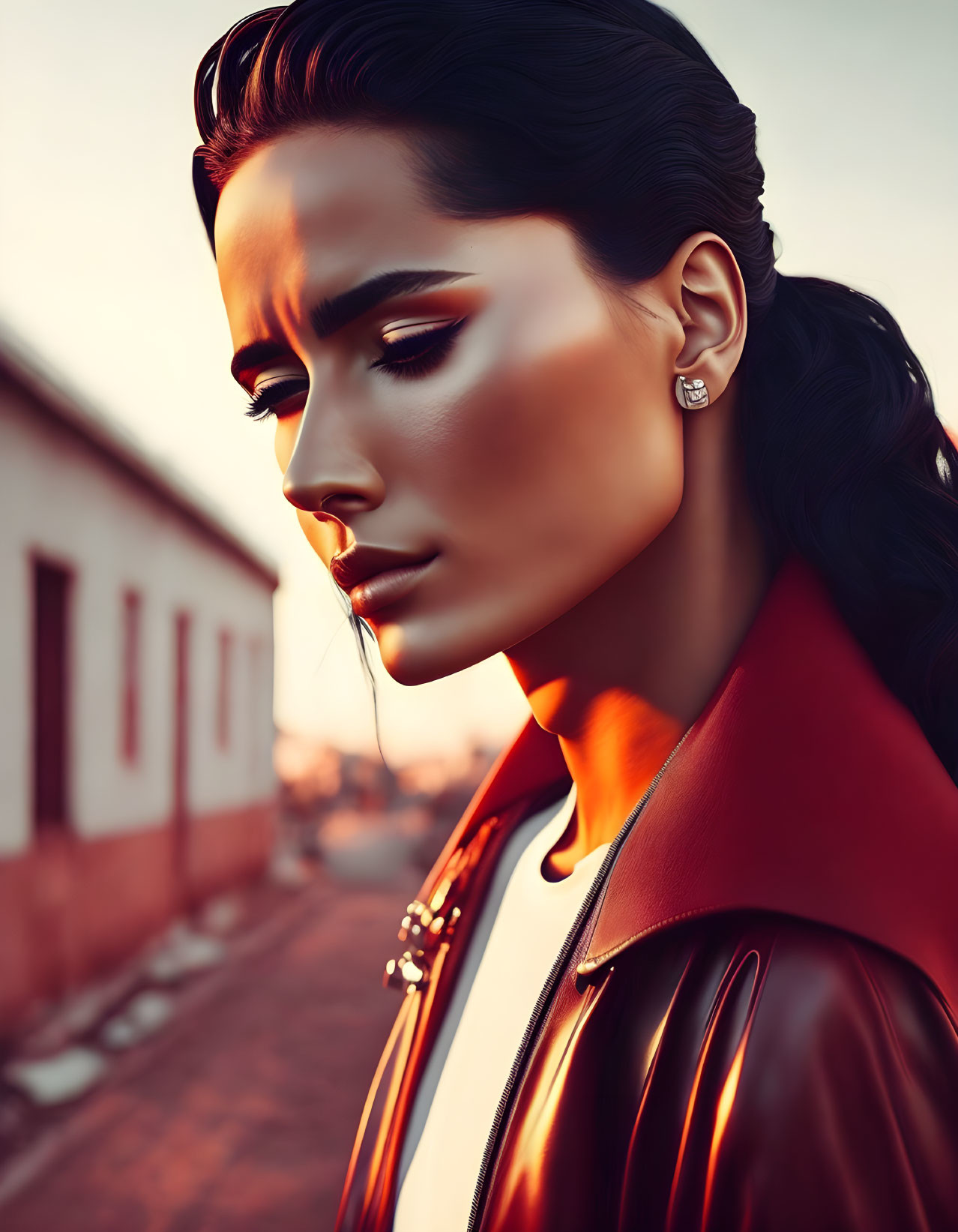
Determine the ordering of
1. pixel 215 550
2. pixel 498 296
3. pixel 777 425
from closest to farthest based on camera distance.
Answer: pixel 498 296, pixel 777 425, pixel 215 550

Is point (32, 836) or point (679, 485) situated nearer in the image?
point (679, 485)

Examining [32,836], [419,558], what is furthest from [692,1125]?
[32,836]

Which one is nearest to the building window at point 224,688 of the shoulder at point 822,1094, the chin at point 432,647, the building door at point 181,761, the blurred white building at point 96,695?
the blurred white building at point 96,695

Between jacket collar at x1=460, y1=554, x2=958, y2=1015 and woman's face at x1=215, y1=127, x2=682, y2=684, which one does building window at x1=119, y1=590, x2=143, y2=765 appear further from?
jacket collar at x1=460, y1=554, x2=958, y2=1015

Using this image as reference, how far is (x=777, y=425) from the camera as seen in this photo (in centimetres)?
130

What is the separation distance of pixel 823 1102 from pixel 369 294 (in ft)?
3.14

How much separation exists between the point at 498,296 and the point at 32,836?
8.02 metres

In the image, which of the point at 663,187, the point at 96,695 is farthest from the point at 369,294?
the point at 96,695

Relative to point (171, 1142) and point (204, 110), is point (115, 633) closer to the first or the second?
point (171, 1142)

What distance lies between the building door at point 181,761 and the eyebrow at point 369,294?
462 inches

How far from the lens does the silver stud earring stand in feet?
4.02

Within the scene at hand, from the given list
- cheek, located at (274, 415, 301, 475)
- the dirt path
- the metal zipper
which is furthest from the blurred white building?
the metal zipper

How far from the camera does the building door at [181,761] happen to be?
12117 mm

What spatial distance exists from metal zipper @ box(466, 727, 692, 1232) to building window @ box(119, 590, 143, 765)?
10.5 m
